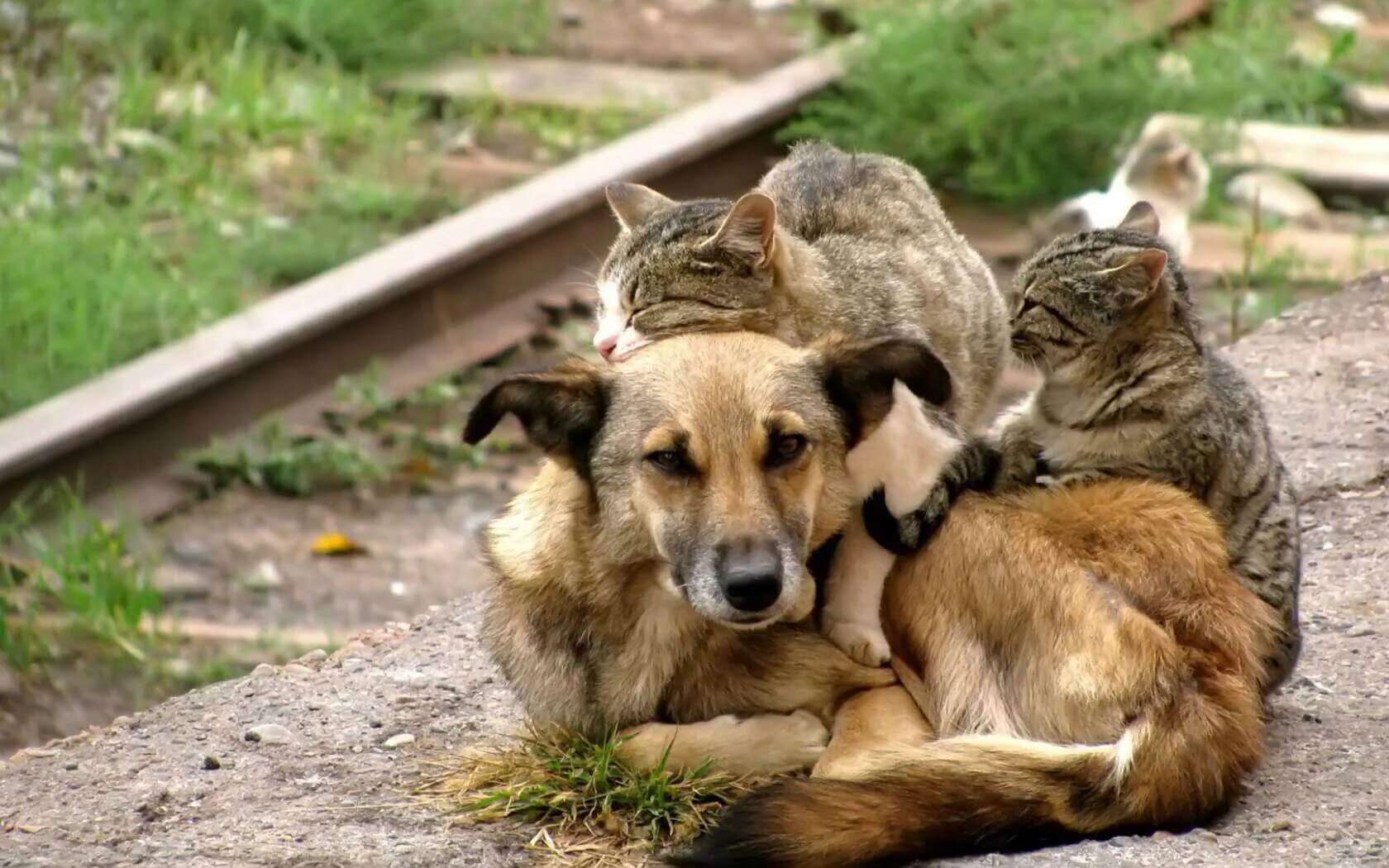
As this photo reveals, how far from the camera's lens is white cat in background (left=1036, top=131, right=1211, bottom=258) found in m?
8.64

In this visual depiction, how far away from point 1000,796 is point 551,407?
126 centimetres

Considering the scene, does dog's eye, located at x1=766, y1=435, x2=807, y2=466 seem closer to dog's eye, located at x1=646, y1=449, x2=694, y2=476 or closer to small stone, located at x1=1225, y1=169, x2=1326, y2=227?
dog's eye, located at x1=646, y1=449, x2=694, y2=476

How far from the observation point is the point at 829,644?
479 centimetres

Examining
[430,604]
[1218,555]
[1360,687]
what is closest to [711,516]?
[1218,555]

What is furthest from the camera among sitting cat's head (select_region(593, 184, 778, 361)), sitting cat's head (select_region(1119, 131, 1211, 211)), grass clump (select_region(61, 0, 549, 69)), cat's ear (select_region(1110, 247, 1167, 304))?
grass clump (select_region(61, 0, 549, 69))

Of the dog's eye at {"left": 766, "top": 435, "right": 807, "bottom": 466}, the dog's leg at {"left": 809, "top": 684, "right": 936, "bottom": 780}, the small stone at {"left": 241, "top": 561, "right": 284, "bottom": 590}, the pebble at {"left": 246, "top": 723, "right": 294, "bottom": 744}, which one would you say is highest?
the dog's eye at {"left": 766, "top": 435, "right": 807, "bottom": 466}

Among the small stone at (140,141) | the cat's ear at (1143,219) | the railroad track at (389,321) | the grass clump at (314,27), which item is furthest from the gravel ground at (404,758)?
the grass clump at (314,27)

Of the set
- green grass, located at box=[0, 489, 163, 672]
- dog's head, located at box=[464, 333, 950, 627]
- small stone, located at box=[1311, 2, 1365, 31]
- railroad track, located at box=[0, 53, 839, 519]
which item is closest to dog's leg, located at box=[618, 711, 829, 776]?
dog's head, located at box=[464, 333, 950, 627]

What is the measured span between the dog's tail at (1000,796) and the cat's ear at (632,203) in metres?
2.02

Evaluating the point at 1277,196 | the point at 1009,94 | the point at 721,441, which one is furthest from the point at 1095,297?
the point at 1277,196

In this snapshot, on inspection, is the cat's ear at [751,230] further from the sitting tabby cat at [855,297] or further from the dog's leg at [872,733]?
the dog's leg at [872,733]

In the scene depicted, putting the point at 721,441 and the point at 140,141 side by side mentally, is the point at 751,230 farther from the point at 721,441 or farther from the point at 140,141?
the point at 140,141

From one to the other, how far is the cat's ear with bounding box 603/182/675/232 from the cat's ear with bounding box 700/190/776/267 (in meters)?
0.67

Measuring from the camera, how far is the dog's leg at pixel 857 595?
4777 millimetres
